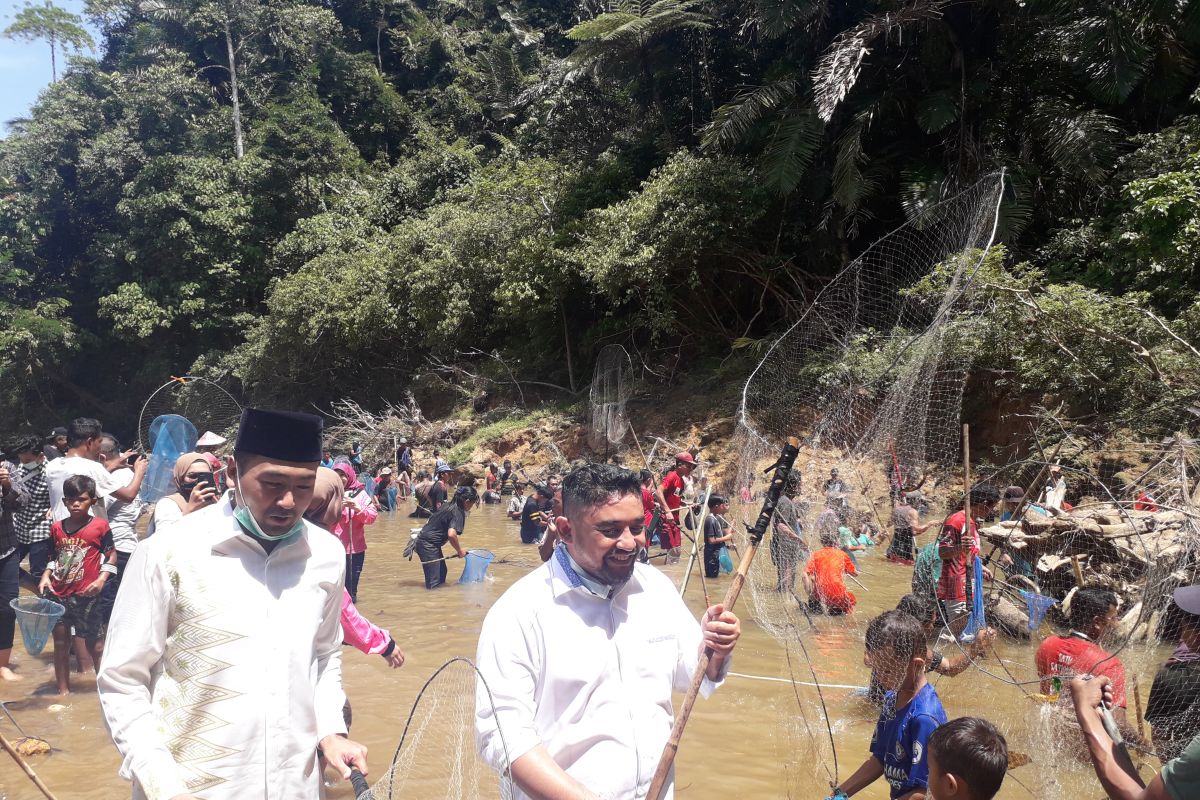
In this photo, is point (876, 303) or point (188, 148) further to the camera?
point (188, 148)

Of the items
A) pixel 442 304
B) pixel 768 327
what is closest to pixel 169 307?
pixel 442 304

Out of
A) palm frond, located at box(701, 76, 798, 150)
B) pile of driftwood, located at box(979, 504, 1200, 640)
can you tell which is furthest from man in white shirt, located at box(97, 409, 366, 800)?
palm frond, located at box(701, 76, 798, 150)

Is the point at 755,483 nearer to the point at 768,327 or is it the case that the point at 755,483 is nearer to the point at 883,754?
the point at 883,754

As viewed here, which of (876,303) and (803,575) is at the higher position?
(876,303)

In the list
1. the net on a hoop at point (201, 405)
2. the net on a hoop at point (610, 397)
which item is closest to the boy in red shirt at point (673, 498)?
the net on a hoop at point (610, 397)

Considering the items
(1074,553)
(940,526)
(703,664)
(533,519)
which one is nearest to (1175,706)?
(703,664)

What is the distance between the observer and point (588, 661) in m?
2.47

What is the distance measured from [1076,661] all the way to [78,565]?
6194 millimetres

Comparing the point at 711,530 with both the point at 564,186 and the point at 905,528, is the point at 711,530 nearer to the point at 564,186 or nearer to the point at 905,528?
the point at 905,528

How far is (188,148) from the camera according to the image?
36719 millimetres

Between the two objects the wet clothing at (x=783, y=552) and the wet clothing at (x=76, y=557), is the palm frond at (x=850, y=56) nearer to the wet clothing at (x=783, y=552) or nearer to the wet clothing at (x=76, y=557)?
the wet clothing at (x=783, y=552)

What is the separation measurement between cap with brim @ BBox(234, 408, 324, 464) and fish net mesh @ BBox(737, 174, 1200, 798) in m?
2.51

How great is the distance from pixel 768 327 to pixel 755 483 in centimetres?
1206

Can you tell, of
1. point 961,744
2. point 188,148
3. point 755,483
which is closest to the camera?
point 961,744
